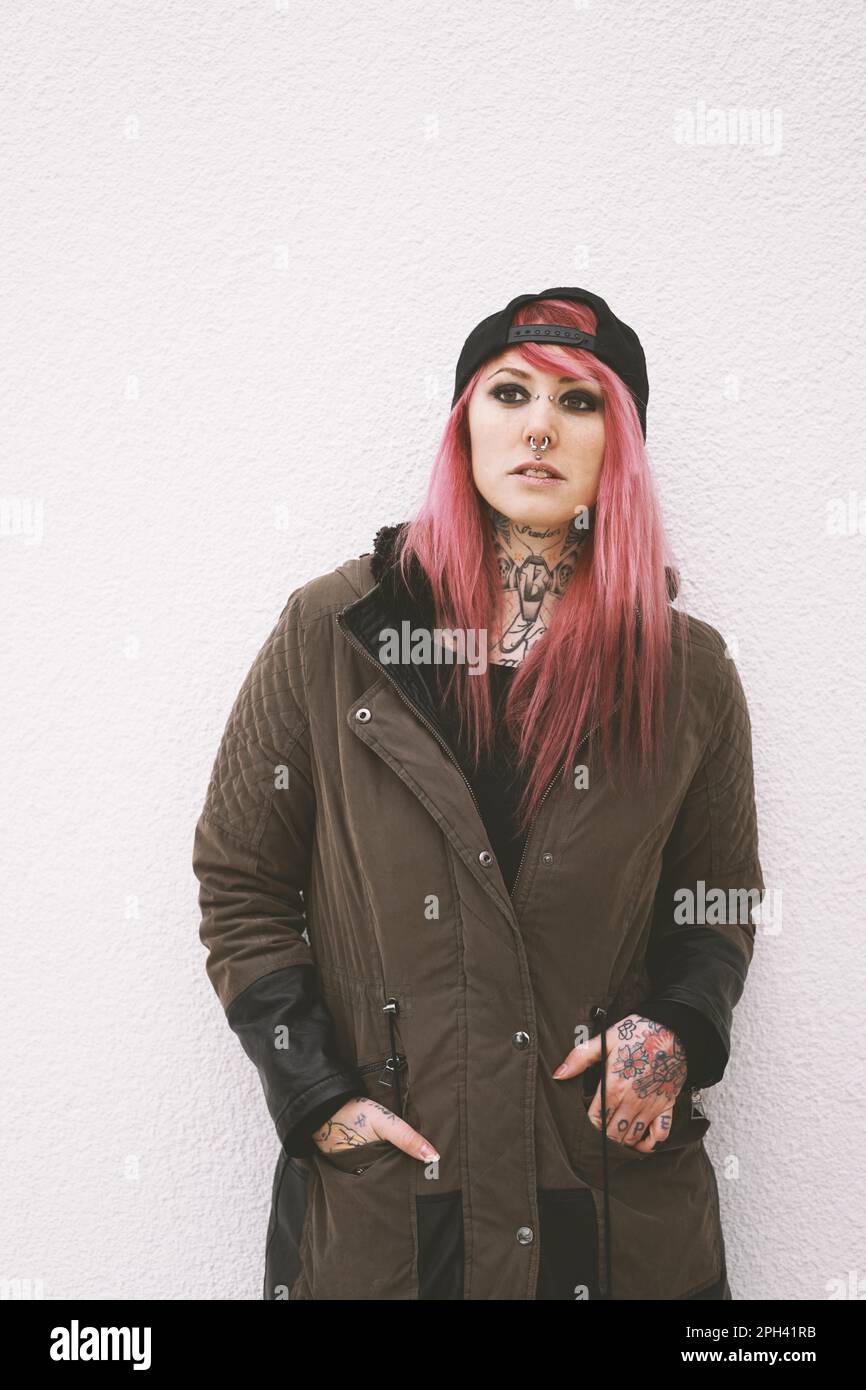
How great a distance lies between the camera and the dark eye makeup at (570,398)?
4.47ft

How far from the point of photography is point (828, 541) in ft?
5.48

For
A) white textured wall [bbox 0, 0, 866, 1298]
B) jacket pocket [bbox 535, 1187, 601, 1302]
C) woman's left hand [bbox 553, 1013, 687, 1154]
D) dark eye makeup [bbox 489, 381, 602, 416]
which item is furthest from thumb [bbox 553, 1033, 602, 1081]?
dark eye makeup [bbox 489, 381, 602, 416]

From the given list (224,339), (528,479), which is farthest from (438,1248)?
(224,339)

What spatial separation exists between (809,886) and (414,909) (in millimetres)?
817

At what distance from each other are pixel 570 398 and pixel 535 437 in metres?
0.09

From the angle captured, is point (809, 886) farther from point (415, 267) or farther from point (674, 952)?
point (415, 267)

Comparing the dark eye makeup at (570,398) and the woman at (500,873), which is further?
the dark eye makeup at (570,398)

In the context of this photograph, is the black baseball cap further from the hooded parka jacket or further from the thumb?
the thumb

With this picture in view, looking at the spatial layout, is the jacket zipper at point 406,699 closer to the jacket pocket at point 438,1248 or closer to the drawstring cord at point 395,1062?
the drawstring cord at point 395,1062

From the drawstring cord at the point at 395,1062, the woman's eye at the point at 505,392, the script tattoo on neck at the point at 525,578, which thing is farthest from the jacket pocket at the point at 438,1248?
the woman's eye at the point at 505,392

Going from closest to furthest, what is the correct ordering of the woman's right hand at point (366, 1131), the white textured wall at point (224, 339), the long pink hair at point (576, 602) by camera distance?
the woman's right hand at point (366, 1131) → the long pink hair at point (576, 602) → the white textured wall at point (224, 339)

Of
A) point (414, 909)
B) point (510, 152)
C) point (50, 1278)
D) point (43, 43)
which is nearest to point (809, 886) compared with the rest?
point (414, 909)

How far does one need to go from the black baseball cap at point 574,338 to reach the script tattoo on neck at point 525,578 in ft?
0.74

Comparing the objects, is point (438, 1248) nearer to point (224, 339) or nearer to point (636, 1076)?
point (636, 1076)
